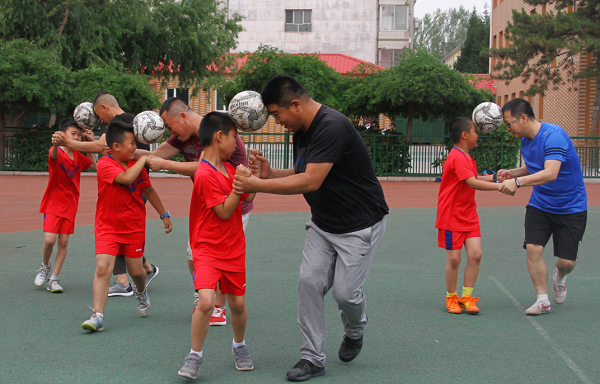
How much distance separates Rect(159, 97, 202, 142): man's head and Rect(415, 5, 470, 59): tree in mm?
79465

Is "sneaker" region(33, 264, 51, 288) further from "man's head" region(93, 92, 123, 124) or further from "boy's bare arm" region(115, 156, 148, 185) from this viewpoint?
"boy's bare arm" region(115, 156, 148, 185)

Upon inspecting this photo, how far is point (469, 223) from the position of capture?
5559 mm

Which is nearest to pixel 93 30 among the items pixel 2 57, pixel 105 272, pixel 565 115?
pixel 2 57

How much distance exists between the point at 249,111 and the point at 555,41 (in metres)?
26.8

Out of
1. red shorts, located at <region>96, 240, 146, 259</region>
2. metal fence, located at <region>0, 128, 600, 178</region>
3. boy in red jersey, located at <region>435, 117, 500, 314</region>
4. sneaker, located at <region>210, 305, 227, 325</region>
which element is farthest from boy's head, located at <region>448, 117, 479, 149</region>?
metal fence, located at <region>0, 128, 600, 178</region>

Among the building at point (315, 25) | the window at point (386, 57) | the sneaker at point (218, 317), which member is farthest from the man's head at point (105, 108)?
the window at point (386, 57)

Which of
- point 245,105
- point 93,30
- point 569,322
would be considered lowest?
point 569,322

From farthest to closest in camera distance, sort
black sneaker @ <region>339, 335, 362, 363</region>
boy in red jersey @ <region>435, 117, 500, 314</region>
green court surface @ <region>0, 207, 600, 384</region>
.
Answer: boy in red jersey @ <region>435, 117, 500, 314</region>
black sneaker @ <region>339, 335, 362, 363</region>
green court surface @ <region>0, 207, 600, 384</region>

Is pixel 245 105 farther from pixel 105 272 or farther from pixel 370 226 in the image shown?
pixel 105 272

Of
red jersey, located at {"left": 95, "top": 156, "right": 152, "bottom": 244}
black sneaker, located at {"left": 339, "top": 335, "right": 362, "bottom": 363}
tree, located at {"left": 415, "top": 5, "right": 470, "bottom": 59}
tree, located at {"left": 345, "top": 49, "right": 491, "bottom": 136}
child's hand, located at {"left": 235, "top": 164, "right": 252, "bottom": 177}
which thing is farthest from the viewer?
tree, located at {"left": 415, "top": 5, "right": 470, "bottom": 59}

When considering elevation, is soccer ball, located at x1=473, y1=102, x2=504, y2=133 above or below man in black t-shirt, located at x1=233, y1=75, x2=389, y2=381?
above

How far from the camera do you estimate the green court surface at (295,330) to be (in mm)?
4047

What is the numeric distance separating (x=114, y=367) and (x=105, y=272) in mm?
990

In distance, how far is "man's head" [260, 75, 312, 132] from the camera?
3742 mm
